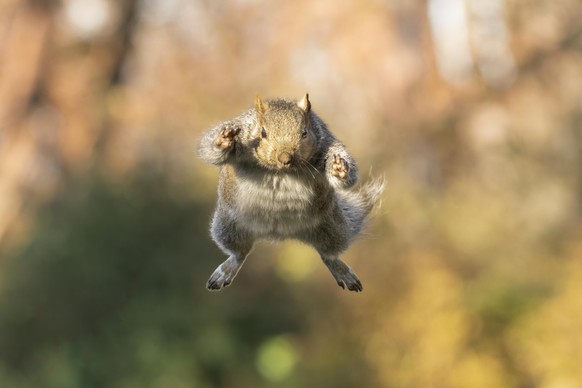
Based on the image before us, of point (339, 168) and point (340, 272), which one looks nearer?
point (339, 168)

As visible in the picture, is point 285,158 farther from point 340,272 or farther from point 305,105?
point 340,272

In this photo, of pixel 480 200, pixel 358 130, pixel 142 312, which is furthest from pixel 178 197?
pixel 480 200

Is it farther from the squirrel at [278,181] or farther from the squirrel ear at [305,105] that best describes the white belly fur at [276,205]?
the squirrel ear at [305,105]

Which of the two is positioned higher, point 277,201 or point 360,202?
point 360,202

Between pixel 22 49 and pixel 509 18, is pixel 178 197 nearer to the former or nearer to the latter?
pixel 509 18

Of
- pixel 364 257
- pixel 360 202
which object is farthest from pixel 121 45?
pixel 360 202

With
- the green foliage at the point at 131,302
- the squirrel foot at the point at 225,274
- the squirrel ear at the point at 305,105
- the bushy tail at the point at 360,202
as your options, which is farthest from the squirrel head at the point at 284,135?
the green foliage at the point at 131,302
